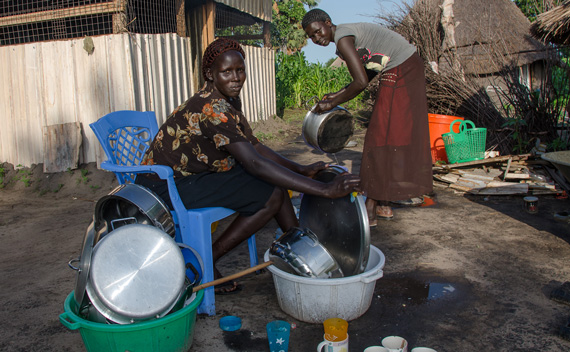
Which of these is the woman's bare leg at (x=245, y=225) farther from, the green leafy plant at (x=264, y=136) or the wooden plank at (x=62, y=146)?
the green leafy plant at (x=264, y=136)

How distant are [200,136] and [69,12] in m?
4.51

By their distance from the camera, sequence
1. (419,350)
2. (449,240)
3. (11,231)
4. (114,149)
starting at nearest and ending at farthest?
(419,350) < (114,149) < (449,240) < (11,231)

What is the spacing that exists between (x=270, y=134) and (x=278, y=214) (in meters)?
6.17

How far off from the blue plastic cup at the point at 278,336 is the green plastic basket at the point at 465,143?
4.21m

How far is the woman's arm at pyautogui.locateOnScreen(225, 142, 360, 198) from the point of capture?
2.28 m

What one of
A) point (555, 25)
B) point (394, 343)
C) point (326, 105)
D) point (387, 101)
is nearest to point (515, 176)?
point (555, 25)

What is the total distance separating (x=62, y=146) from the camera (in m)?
5.67

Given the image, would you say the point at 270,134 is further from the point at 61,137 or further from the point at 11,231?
the point at 11,231

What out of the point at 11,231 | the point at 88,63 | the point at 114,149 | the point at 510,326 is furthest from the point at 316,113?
the point at 88,63

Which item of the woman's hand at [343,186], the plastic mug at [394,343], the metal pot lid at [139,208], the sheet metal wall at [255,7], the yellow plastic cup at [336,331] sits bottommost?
the plastic mug at [394,343]

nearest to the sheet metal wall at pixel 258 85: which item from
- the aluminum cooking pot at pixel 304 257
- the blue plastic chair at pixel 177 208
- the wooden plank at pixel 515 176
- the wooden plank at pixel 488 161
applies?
the wooden plank at pixel 488 161

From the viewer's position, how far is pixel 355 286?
2.36 m

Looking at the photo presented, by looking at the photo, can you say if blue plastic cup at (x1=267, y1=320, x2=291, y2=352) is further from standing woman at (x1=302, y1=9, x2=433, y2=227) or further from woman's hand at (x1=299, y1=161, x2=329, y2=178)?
standing woman at (x1=302, y1=9, x2=433, y2=227)

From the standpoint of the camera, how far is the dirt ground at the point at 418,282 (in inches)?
91.7
